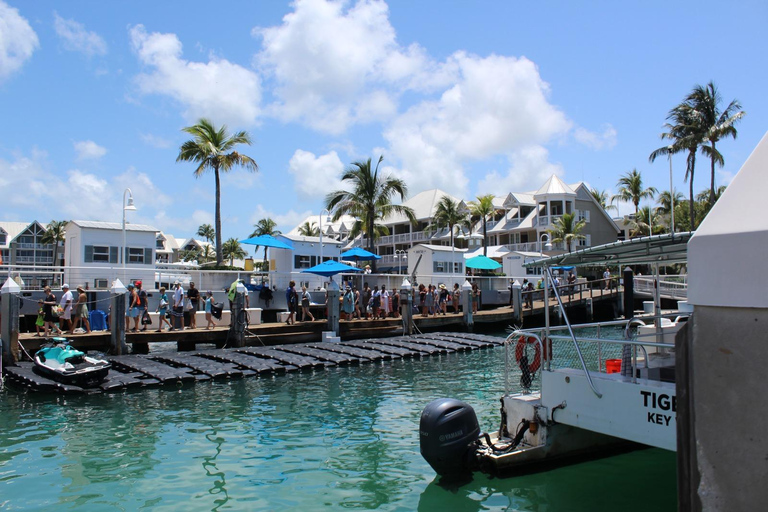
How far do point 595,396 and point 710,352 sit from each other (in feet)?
13.2

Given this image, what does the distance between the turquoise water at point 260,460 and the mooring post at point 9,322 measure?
256cm

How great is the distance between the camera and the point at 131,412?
1318 centimetres

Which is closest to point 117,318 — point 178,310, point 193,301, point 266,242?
point 178,310

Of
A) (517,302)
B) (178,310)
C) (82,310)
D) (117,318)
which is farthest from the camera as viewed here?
(517,302)

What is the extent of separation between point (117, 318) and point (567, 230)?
39830 millimetres

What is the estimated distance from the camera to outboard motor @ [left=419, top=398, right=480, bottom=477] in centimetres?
826

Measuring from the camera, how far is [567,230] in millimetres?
50562

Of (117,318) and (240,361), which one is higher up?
(117,318)

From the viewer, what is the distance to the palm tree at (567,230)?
50.5 meters

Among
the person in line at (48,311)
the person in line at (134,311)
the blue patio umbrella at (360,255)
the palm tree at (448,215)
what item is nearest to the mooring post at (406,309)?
the blue patio umbrella at (360,255)

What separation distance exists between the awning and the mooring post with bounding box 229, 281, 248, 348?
1468cm

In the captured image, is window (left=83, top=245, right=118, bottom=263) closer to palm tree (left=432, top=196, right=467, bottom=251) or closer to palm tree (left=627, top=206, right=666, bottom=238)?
palm tree (left=432, top=196, right=467, bottom=251)

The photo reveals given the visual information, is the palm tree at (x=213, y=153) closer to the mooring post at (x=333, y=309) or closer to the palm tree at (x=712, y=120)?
the mooring post at (x=333, y=309)

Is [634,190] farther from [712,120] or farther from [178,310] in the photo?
[178,310]
